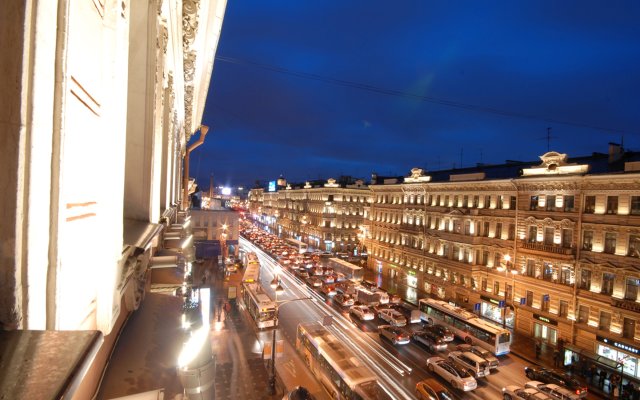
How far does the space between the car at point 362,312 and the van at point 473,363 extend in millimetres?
10523

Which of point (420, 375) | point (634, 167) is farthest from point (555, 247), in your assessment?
point (420, 375)

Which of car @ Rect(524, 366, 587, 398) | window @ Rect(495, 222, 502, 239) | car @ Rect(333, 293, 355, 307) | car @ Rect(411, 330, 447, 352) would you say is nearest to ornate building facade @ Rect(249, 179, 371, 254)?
car @ Rect(333, 293, 355, 307)

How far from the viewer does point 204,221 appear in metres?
60.3

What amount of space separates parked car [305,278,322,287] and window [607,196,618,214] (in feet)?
104

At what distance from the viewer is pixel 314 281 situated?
46.9 meters

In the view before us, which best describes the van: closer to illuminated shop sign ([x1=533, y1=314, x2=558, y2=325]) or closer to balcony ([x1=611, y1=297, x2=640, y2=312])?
illuminated shop sign ([x1=533, y1=314, x2=558, y2=325])

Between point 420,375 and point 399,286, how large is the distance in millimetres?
24981

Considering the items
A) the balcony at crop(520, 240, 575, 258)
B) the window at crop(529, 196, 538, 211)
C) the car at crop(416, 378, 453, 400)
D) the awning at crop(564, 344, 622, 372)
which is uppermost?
the window at crop(529, 196, 538, 211)

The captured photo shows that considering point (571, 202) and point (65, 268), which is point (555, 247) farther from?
point (65, 268)

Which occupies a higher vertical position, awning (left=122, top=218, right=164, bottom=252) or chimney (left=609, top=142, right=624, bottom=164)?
chimney (left=609, top=142, right=624, bottom=164)

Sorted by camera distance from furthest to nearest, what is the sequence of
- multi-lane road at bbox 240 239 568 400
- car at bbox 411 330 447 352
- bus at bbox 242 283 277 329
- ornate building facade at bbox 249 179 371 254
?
ornate building facade at bbox 249 179 371 254, bus at bbox 242 283 277 329, car at bbox 411 330 447 352, multi-lane road at bbox 240 239 568 400

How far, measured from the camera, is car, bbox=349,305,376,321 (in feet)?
108

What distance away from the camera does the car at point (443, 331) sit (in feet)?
93.3

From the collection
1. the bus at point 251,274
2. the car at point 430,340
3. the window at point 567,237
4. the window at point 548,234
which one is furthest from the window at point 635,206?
the bus at point 251,274
